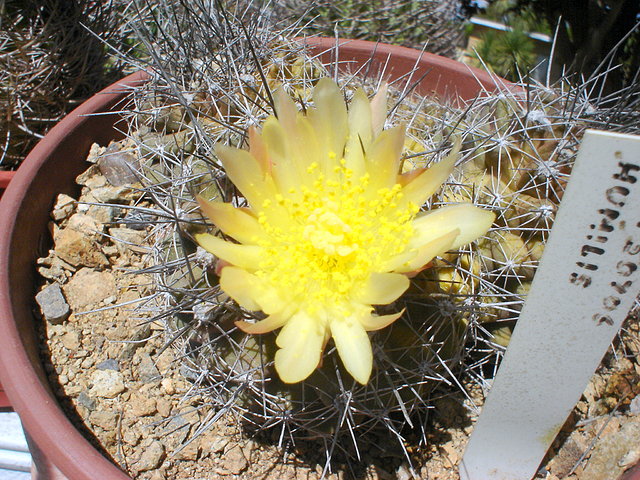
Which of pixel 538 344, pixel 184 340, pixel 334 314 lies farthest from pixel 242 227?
pixel 538 344

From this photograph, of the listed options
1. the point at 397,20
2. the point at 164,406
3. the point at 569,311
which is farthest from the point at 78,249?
the point at 397,20

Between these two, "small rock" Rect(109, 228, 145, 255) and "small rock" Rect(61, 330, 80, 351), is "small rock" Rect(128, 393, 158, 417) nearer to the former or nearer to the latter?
"small rock" Rect(61, 330, 80, 351)

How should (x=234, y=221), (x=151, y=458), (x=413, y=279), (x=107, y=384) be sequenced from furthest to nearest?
(x=107, y=384)
(x=151, y=458)
(x=413, y=279)
(x=234, y=221)

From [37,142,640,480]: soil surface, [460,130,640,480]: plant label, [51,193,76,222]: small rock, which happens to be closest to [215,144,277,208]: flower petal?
[37,142,640,480]: soil surface

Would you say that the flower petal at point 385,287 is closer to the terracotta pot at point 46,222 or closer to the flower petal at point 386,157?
the flower petal at point 386,157

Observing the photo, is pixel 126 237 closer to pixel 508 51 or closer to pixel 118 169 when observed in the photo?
pixel 118 169

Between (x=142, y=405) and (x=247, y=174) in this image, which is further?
(x=142, y=405)
